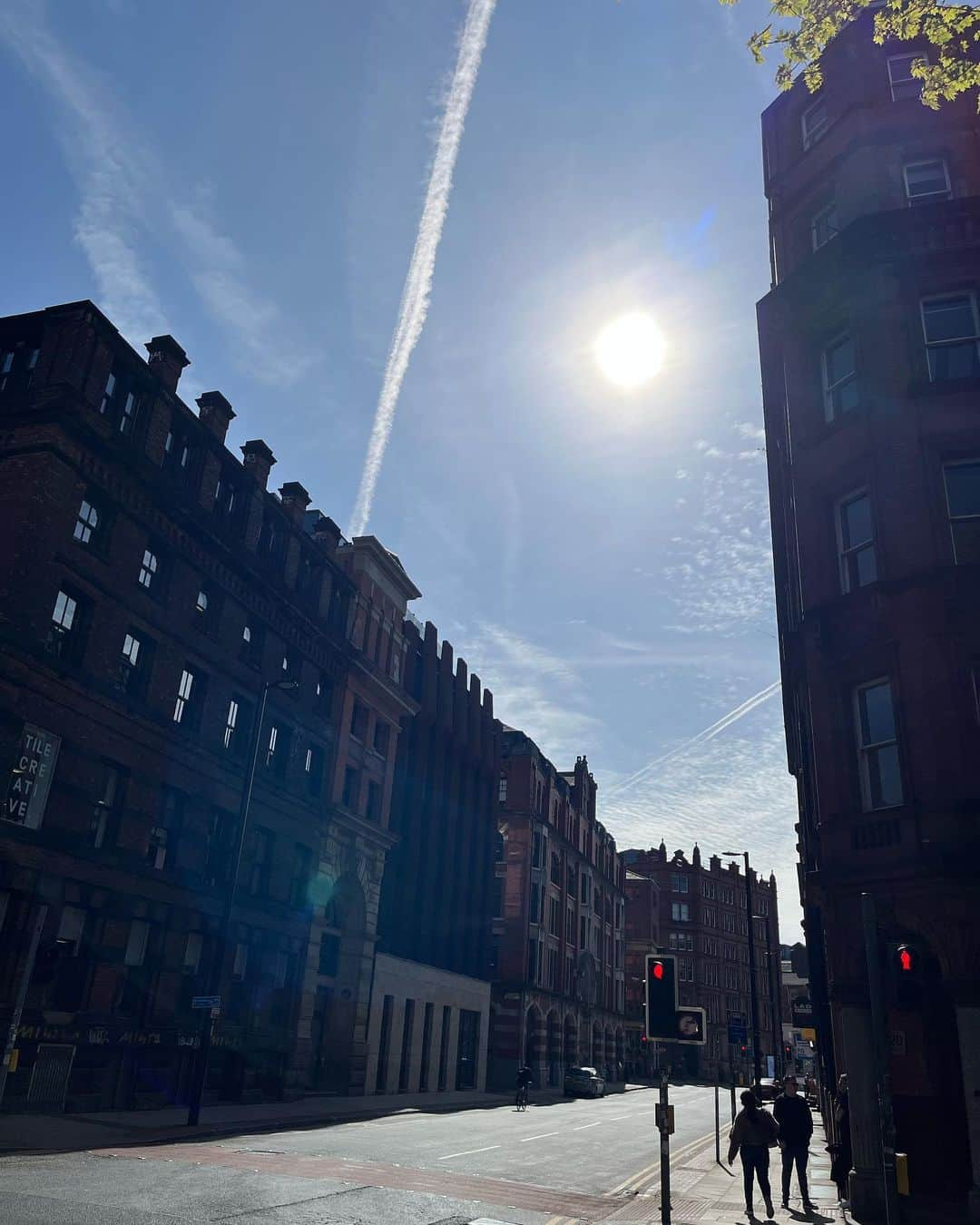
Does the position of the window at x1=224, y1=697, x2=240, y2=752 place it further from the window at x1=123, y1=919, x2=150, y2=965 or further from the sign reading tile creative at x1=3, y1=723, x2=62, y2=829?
the sign reading tile creative at x1=3, y1=723, x2=62, y2=829

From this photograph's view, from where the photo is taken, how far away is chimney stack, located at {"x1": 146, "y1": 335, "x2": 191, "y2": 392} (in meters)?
30.1

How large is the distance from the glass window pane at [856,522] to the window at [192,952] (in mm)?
22779

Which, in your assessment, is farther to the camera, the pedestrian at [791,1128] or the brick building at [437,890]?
the brick building at [437,890]

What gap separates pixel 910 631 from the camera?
16219 mm

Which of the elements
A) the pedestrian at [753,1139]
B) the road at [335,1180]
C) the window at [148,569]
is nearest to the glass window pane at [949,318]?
the pedestrian at [753,1139]

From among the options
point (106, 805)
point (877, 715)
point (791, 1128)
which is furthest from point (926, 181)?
point (106, 805)

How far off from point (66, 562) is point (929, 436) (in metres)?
21.1

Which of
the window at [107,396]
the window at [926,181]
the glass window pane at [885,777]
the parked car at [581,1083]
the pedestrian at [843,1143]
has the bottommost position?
the parked car at [581,1083]

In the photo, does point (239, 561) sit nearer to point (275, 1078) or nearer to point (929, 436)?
point (275, 1078)

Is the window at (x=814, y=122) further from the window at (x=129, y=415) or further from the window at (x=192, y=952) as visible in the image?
the window at (x=192, y=952)

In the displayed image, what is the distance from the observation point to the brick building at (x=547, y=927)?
62.0m

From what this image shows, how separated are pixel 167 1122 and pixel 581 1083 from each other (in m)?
40.3

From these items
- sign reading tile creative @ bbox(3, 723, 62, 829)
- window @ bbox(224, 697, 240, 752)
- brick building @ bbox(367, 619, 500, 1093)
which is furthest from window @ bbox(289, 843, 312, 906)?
sign reading tile creative @ bbox(3, 723, 62, 829)

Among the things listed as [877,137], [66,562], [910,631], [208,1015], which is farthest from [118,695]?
[877,137]
